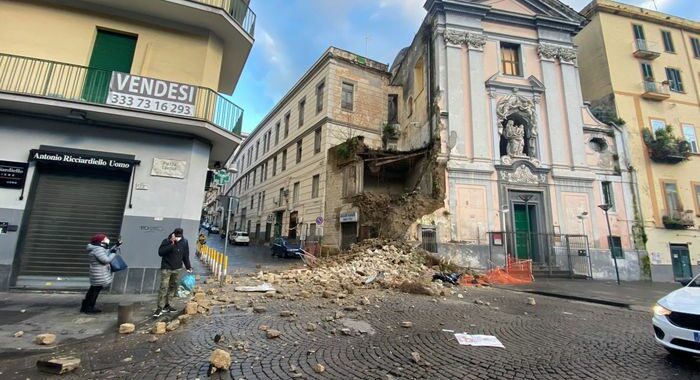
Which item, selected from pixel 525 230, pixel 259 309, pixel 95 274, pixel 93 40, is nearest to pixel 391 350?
pixel 259 309

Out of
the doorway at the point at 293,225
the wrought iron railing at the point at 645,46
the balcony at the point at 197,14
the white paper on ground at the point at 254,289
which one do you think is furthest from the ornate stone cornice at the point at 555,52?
the white paper on ground at the point at 254,289

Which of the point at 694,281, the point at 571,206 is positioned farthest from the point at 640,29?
the point at 694,281

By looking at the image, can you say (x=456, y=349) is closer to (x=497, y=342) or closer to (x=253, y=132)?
(x=497, y=342)

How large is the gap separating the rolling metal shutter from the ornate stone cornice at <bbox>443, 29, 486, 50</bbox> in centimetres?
1813

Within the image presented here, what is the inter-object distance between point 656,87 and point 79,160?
3127 centimetres

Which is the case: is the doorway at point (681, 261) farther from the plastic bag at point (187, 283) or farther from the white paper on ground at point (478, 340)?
the plastic bag at point (187, 283)

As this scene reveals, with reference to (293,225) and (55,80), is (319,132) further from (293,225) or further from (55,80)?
(55,80)

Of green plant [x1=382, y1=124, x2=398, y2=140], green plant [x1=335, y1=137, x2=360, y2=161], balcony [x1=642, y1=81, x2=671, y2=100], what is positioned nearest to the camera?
green plant [x1=335, y1=137, x2=360, y2=161]

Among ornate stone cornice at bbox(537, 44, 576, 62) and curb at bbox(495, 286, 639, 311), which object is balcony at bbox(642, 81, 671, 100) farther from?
curb at bbox(495, 286, 639, 311)

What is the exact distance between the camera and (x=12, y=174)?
7848 mm

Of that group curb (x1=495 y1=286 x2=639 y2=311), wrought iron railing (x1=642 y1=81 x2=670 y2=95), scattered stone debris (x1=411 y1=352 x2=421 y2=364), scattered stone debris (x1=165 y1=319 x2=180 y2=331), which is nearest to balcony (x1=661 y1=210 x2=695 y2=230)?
wrought iron railing (x1=642 y1=81 x2=670 y2=95)

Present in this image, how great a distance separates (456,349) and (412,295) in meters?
4.73

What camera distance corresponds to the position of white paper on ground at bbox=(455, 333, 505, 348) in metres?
4.93

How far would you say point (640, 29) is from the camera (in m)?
22.0
